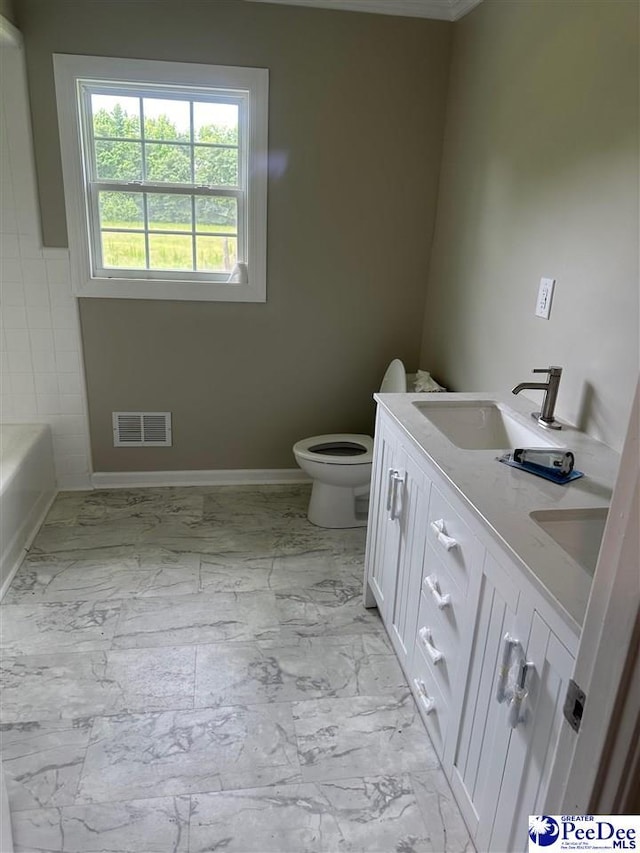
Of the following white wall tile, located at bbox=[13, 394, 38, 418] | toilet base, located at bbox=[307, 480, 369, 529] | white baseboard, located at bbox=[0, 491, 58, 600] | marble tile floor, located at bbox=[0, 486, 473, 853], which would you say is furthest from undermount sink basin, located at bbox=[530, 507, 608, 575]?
white wall tile, located at bbox=[13, 394, 38, 418]

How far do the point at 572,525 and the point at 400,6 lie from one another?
2.64 m

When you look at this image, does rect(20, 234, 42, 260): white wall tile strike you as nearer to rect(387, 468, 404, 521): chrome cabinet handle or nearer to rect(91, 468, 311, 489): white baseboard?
rect(91, 468, 311, 489): white baseboard

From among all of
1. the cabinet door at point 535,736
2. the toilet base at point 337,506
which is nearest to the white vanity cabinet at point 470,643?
the cabinet door at point 535,736

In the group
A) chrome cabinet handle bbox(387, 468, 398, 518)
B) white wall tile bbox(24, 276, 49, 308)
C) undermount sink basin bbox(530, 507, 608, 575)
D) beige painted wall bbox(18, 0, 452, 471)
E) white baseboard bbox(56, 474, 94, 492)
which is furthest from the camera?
white baseboard bbox(56, 474, 94, 492)

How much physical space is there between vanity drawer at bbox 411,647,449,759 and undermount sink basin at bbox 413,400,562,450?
2.48 feet

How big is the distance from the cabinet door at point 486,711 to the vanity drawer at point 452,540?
0.08 m

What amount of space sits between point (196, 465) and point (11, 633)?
4.69 ft

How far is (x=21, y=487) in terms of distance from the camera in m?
2.78

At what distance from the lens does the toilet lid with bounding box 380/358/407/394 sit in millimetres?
2967

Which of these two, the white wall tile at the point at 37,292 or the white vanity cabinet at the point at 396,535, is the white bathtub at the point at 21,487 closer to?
the white wall tile at the point at 37,292

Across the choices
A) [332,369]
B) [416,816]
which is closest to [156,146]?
[332,369]

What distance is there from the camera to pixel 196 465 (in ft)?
11.4

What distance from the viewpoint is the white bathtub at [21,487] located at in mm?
2553

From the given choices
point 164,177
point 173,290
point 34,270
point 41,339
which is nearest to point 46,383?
point 41,339
